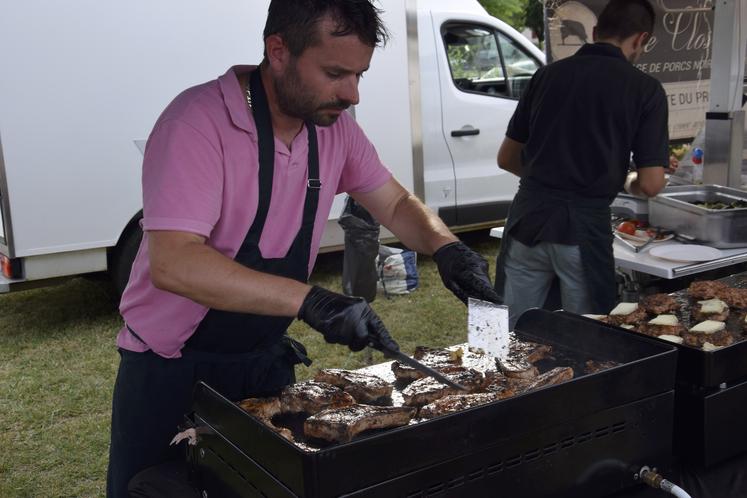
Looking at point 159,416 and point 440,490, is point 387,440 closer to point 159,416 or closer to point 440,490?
point 440,490

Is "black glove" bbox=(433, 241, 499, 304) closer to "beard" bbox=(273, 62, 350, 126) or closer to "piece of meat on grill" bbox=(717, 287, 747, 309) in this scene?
"beard" bbox=(273, 62, 350, 126)

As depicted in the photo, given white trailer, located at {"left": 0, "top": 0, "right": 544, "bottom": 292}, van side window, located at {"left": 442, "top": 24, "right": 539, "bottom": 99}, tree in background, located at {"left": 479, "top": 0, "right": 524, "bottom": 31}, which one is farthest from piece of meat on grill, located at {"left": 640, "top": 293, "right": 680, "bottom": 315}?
tree in background, located at {"left": 479, "top": 0, "right": 524, "bottom": 31}

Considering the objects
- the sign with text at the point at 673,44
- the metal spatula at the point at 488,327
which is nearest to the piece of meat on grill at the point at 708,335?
the metal spatula at the point at 488,327

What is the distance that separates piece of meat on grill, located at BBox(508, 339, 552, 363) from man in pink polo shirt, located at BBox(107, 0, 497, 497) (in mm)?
169

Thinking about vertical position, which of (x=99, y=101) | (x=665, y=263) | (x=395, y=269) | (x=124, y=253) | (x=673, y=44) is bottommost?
(x=395, y=269)

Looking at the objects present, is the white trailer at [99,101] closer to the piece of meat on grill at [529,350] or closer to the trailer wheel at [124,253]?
the trailer wheel at [124,253]


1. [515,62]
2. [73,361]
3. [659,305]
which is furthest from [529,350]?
[515,62]

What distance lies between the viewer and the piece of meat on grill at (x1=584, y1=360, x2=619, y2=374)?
197 cm

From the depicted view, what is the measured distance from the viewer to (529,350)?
2131mm

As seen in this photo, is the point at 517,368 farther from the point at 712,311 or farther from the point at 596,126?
the point at 596,126

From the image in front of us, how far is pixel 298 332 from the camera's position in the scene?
5.67 meters

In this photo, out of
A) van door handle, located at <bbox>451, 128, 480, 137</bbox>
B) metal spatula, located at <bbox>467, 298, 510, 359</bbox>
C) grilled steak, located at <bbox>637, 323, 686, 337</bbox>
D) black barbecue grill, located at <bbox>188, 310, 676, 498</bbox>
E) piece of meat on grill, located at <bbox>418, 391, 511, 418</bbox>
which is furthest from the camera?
van door handle, located at <bbox>451, 128, 480, 137</bbox>

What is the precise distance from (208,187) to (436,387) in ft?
2.39

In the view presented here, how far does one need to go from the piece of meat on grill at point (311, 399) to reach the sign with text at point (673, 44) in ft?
12.3
